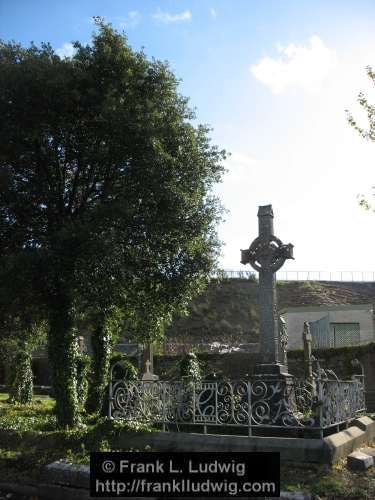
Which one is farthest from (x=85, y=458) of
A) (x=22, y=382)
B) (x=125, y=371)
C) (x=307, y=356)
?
(x=22, y=382)

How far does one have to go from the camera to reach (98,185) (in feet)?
46.1

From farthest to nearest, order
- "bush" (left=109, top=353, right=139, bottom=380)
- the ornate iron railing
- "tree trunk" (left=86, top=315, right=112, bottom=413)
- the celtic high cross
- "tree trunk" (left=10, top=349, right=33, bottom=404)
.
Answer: "tree trunk" (left=10, top=349, right=33, bottom=404) → "tree trunk" (left=86, top=315, right=112, bottom=413) → "bush" (left=109, top=353, right=139, bottom=380) → the celtic high cross → the ornate iron railing

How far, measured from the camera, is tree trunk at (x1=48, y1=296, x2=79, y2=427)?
12531mm

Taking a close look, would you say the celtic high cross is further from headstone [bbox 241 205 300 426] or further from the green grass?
the green grass

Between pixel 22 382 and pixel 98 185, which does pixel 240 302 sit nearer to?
pixel 22 382

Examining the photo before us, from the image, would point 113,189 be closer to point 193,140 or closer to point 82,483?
point 193,140

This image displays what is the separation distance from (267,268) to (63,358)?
5816 mm

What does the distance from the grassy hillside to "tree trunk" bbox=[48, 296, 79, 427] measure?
29.7 meters

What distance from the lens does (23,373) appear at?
20359 millimetres

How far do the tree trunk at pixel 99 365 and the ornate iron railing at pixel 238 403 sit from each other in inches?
203

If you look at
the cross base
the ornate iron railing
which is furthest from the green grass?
the cross base

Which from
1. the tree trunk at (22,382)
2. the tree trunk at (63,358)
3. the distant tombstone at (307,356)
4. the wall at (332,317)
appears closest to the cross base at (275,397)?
the distant tombstone at (307,356)

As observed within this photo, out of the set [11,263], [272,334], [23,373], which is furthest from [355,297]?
[11,263]

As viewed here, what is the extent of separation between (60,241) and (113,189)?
95.6 inches
